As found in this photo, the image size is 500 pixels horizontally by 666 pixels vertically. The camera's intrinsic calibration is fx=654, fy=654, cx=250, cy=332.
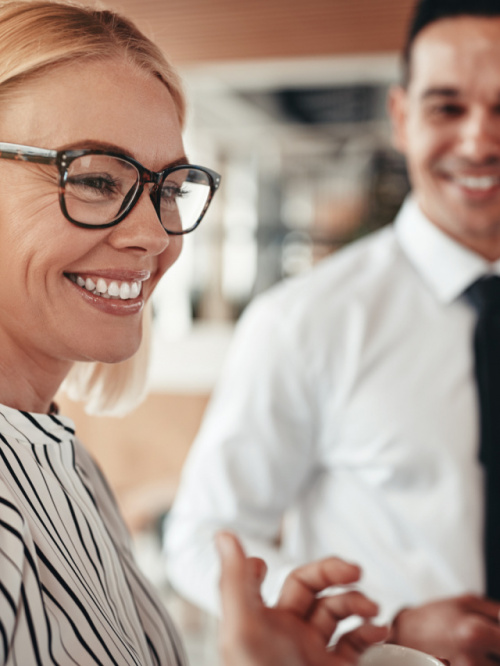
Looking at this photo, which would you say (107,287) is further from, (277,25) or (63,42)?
(277,25)

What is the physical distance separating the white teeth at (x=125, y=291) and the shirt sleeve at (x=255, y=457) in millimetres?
878

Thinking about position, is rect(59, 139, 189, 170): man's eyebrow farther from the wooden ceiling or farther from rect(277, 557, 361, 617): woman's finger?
the wooden ceiling

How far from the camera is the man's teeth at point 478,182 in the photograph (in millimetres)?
1653

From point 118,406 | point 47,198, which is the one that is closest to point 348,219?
point 118,406

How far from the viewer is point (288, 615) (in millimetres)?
822

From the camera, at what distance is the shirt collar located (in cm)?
169

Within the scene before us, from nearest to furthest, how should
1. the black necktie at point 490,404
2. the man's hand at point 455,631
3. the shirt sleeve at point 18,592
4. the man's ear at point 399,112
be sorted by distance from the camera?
1. the shirt sleeve at point 18,592
2. the man's hand at point 455,631
3. the black necktie at point 490,404
4. the man's ear at point 399,112

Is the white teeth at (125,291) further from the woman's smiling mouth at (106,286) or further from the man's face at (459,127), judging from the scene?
the man's face at (459,127)

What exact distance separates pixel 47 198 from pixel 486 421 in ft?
3.81

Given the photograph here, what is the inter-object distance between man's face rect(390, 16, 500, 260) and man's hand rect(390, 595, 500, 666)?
95 centimetres

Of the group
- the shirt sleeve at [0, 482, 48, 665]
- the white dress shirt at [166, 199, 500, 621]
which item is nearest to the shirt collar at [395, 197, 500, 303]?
the white dress shirt at [166, 199, 500, 621]

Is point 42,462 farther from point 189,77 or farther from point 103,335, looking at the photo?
point 189,77

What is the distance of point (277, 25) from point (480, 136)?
6.85ft

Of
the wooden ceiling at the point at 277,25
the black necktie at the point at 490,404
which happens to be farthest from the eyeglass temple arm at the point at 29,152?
the wooden ceiling at the point at 277,25
